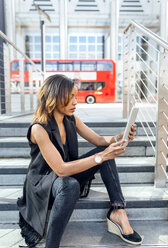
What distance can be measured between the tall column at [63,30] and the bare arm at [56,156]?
16405 millimetres

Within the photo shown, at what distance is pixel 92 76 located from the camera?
12211mm

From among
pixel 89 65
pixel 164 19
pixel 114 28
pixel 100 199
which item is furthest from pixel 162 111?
pixel 164 19

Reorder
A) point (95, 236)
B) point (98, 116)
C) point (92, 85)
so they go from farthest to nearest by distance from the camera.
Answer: point (92, 85), point (98, 116), point (95, 236)

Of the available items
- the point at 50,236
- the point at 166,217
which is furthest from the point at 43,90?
the point at 166,217

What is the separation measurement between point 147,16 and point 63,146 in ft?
58.8

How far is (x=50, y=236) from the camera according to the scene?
131 centimetres

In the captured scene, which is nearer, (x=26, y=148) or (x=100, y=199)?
(x=100, y=199)

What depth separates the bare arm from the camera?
138cm

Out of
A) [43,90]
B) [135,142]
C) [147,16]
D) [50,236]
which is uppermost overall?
[147,16]

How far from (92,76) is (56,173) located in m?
11.2

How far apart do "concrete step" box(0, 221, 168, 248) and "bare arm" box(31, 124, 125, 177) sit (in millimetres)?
477

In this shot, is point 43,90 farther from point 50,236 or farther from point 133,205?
point 133,205

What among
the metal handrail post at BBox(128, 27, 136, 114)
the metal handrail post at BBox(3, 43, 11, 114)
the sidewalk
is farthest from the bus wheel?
the metal handrail post at BBox(128, 27, 136, 114)

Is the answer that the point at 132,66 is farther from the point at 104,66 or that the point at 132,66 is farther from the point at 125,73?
the point at 104,66
